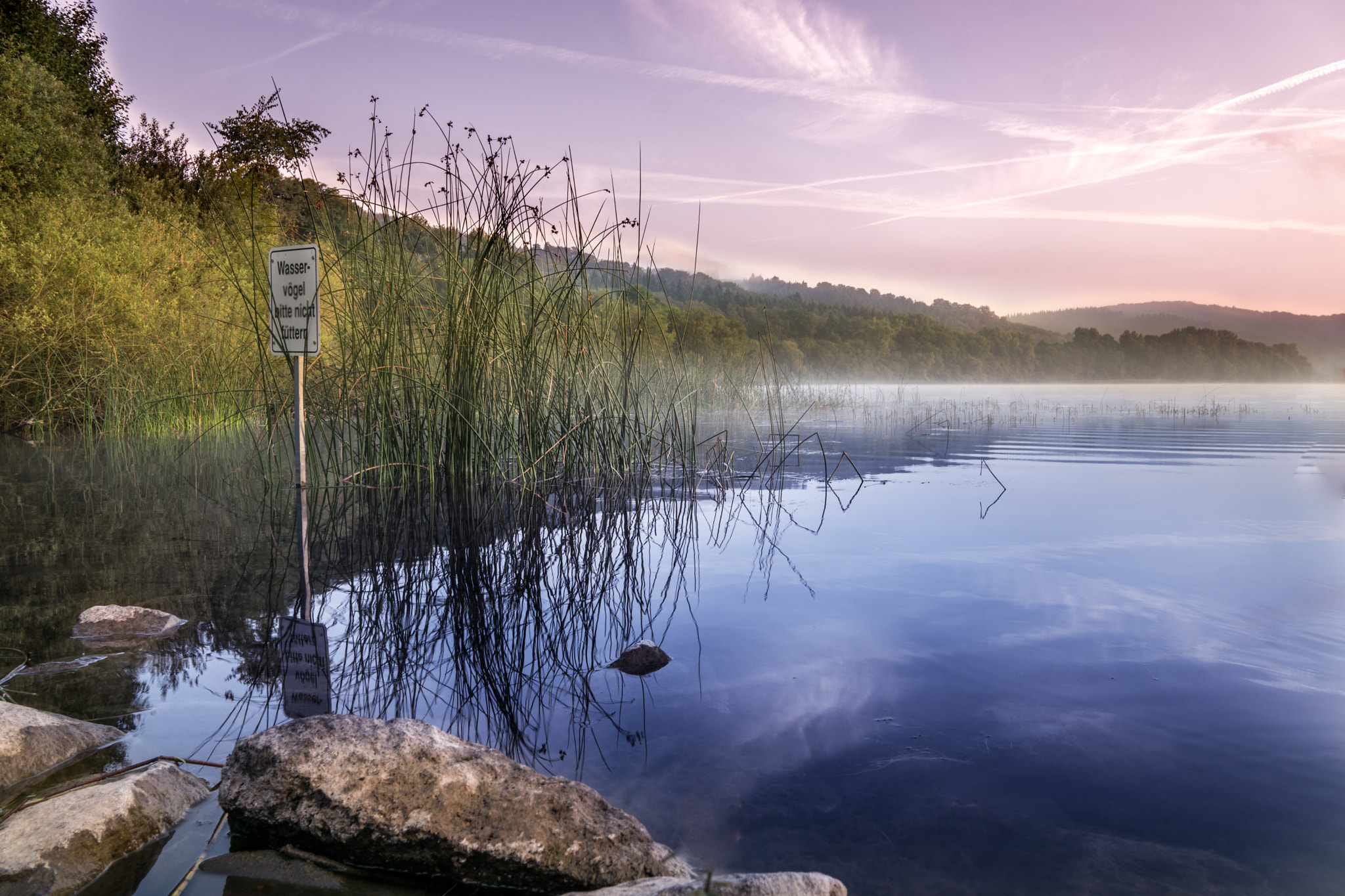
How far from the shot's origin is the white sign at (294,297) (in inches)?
A: 86.7

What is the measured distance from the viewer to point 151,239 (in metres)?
11.8

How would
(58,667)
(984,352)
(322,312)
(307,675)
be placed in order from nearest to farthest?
(307,675)
(58,667)
(322,312)
(984,352)

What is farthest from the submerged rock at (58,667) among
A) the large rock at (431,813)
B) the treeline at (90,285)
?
the treeline at (90,285)

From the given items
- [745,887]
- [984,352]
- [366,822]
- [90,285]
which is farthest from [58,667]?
[984,352]

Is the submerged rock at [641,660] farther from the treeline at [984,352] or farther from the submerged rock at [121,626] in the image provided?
the treeline at [984,352]

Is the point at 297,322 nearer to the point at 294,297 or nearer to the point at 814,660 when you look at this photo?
the point at 294,297

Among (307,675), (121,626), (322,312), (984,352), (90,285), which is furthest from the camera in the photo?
(984,352)

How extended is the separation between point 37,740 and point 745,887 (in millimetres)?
1505

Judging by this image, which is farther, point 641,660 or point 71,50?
point 71,50

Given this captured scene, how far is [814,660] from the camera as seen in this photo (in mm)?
2352

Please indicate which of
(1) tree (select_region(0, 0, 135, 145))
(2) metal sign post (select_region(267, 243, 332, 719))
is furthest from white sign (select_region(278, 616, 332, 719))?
(1) tree (select_region(0, 0, 135, 145))

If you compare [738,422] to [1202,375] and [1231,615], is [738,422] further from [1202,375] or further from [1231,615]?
[1202,375]

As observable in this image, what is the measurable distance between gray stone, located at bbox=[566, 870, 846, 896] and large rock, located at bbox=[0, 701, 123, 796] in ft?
3.90

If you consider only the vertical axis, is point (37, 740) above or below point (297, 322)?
below
